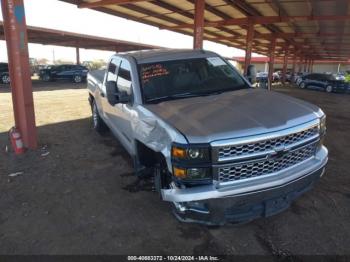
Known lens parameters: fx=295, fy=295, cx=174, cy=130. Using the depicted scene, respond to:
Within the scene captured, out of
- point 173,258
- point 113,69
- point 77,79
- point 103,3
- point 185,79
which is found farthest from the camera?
point 77,79

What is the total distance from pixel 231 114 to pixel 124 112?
1813 millimetres

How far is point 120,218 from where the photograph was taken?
3.58 meters

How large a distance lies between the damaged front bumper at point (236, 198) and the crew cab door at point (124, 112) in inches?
60.8

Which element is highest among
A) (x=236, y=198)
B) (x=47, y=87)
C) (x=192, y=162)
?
(x=192, y=162)

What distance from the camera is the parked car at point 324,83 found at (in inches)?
875

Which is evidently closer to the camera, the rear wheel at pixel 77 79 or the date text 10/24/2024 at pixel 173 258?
the date text 10/24/2024 at pixel 173 258

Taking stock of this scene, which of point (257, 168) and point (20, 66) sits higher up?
point (20, 66)

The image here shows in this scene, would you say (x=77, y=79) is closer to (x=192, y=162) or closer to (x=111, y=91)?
(x=111, y=91)

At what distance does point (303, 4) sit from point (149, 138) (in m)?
11.9

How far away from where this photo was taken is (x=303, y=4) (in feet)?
40.2

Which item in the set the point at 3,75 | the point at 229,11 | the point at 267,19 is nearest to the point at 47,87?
the point at 3,75

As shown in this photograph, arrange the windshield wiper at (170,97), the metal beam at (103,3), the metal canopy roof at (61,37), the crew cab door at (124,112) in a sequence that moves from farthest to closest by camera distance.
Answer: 1. the metal canopy roof at (61,37)
2. the metal beam at (103,3)
3. the crew cab door at (124,112)
4. the windshield wiper at (170,97)

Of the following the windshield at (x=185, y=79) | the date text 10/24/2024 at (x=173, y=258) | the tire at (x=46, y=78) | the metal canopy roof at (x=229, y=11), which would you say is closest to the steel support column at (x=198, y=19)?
the metal canopy roof at (x=229, y=11)

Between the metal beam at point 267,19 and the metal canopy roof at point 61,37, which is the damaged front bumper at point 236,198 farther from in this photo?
the metal canopy roof at point 61,37
